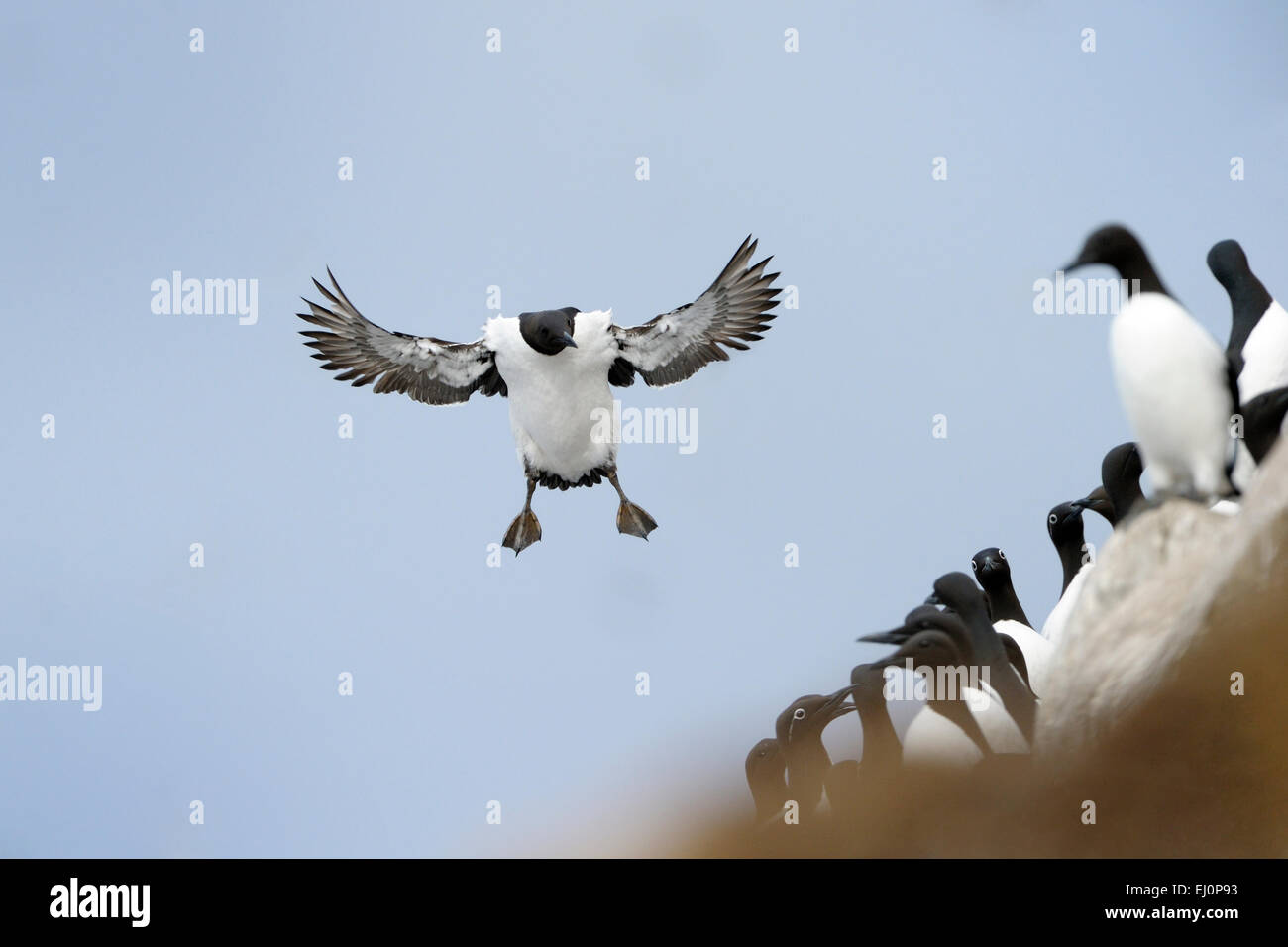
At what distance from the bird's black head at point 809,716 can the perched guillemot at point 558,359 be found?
3.67m

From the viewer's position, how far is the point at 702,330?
12.5 metres

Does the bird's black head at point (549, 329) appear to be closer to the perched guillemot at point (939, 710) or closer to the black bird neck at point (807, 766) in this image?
the black bird neck at point (807, 766)

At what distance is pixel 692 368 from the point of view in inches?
504

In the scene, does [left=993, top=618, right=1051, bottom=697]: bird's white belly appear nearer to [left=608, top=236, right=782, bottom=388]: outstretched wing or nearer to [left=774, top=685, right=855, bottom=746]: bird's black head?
[left=774, top=685, right=855, bottom=746]: bird's black head

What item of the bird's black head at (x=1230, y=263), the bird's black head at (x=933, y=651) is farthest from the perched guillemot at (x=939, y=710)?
the bird's black head at (x=1230, y=263)

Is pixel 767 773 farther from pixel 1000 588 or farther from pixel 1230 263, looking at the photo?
pixel 1230 263

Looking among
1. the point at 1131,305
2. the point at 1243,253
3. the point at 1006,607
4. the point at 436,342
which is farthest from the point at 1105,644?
the point at 436,342

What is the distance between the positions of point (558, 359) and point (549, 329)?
56 cm

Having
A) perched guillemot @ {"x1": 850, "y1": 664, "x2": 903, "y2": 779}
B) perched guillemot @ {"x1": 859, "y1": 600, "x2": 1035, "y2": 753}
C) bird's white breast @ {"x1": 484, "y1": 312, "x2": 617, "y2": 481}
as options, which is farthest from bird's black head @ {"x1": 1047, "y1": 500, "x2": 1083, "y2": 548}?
bird's white breast @ {"x1": 484, "y1": 312, "x2": 617, "y2": 481}

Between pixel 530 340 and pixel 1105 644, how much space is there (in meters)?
6.76

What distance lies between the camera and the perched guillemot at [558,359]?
12.2 m

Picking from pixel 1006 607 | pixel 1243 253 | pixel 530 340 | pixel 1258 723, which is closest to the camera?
pixel 1258 723

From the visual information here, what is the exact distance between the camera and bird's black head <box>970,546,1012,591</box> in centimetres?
1020
